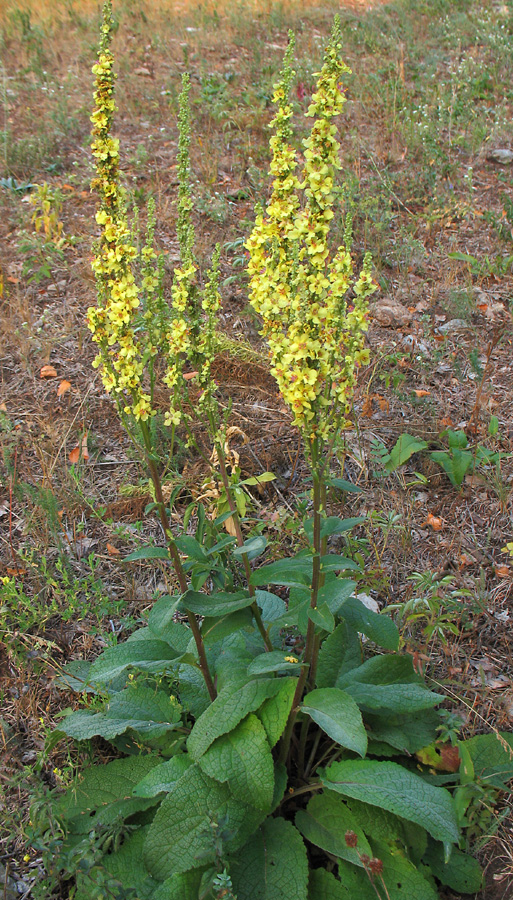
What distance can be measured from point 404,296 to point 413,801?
12.9 feet

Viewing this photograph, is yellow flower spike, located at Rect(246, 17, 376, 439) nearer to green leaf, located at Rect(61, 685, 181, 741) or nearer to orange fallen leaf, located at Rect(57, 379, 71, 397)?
green leaf, located at Rect(61, 685, 181, 741)

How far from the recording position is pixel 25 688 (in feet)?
9.43

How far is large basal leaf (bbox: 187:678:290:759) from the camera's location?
7.07ft

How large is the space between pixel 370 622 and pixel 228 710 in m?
0.65

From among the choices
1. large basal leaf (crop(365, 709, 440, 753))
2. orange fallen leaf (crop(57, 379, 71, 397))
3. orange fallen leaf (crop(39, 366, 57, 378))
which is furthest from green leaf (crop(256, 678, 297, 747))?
orange fallen leaf (crop(39, 366, 57, 378))

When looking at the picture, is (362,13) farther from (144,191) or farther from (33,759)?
(33,759)

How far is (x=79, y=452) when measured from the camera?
400 cm

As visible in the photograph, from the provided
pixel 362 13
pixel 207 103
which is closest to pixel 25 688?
pixel 207 103

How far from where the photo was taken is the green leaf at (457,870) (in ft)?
7.21

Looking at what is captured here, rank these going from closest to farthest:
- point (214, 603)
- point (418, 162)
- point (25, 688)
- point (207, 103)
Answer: point (214, 603) < point (25, 688) < point (418, 162) < point (207, 103)

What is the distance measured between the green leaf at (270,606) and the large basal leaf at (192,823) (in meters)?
0.67

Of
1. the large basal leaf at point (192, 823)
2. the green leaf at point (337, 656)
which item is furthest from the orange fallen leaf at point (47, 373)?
the large basal leaf at point (192, 823)

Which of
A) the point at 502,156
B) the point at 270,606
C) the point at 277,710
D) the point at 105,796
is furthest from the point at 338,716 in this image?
the point at 502,156

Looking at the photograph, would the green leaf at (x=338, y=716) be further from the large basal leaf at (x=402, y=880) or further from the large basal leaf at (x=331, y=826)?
the large basal leaf at (x=402, y=880)
